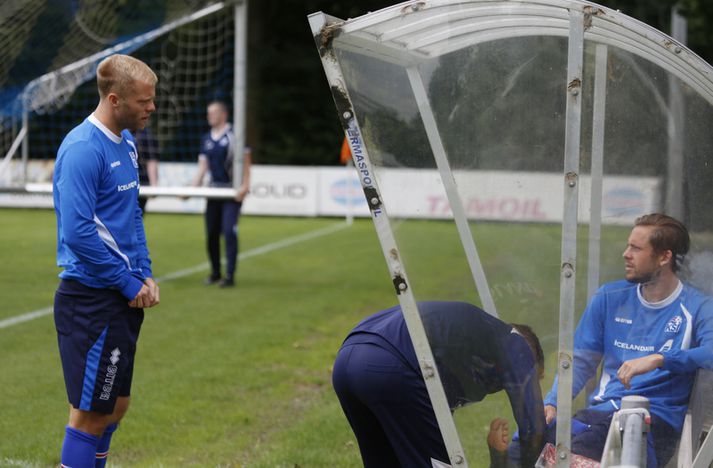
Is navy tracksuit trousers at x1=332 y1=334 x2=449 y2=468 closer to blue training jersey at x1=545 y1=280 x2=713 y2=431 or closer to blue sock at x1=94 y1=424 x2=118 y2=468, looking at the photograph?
blue training jersey at x1=545 y1=280 x2=713 y2=431

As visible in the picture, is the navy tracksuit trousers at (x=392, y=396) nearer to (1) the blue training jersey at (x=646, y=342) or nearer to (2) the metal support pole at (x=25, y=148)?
(1) the blue training jersey at (x=646, y=342)

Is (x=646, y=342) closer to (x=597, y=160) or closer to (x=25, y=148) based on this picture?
(x=597, y=160)

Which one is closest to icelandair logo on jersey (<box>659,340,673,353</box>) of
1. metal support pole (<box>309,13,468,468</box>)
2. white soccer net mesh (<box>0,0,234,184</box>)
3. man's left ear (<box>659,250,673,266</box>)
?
man's left ear (<box>659,250,673,266</box>)

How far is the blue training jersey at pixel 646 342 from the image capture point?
379cm

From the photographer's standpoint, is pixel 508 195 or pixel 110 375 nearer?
pixel 508 195

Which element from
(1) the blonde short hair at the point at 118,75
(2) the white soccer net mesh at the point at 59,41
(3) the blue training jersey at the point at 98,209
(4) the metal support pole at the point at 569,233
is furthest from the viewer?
(2) the white soccer net mesh at the point at 59,41

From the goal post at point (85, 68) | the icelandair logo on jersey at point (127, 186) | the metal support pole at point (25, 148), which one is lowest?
the icelandair logo on jersey at point (127, 186)

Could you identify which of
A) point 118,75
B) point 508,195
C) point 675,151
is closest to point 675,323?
point 675,151

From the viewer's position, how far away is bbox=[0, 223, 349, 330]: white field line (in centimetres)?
942

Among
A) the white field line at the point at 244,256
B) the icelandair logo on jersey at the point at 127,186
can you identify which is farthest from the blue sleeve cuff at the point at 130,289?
the white field line at the point at 244,256

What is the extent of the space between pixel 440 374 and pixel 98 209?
1612mm

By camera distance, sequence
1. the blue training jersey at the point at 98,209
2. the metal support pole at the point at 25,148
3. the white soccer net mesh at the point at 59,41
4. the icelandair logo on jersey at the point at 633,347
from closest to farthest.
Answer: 1. the icelandair logo on jersey at the point at 633,347
2. the blue training jersey at the point at 98,209
3. the white soccer net mesh at the point at 59,41
4. the metal support pole at the point at 25,148

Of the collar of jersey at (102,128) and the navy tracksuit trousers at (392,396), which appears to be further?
the collar of jersey at (102,128)

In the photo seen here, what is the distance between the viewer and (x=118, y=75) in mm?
4109
